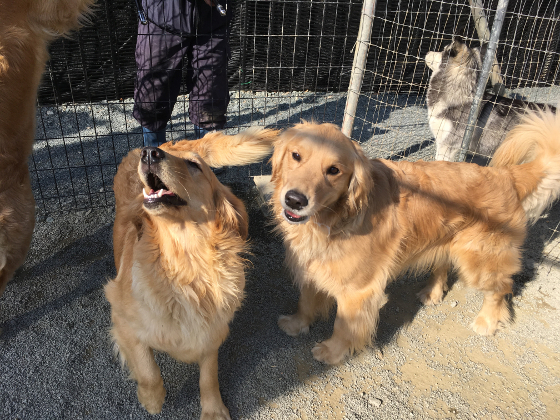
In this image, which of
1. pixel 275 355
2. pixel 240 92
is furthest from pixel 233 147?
pixel 240 92

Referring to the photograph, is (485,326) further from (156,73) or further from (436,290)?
(156,73)

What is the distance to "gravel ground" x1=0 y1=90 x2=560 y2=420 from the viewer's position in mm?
2244

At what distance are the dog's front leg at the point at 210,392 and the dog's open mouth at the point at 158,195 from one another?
2.90ft

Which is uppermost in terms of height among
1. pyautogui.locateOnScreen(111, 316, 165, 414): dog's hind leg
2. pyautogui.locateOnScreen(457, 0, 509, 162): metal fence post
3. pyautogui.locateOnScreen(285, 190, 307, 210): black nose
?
pyautogui.locateOnScreen(457, 0, 509, 162): metal fence post

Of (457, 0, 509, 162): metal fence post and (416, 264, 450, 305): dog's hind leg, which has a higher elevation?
(457, 0, 509, 162): metal fence post

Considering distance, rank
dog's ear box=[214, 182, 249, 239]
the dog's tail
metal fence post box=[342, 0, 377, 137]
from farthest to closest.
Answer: metal fence post box=[342, 0, 377, 137]
the dog's tail
dog's ear box=[214, 182, 249, 239]

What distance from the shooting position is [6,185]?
79.0 inches

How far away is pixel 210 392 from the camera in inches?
83.7

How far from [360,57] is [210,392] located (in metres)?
3.24

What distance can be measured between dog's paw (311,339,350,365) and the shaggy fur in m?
2.96

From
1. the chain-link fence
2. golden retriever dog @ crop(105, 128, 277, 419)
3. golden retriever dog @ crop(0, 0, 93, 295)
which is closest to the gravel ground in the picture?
golden retriever dog @ crop(105, 128, 277, 419)

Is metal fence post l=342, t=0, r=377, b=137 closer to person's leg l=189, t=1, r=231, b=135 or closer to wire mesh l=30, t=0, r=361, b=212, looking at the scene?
wire mesh l=30, t=0, r=361, b=212

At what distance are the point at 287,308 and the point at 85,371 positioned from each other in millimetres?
1438

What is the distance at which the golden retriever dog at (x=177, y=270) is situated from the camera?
1.83 meters
